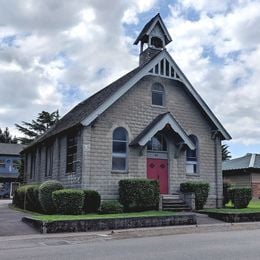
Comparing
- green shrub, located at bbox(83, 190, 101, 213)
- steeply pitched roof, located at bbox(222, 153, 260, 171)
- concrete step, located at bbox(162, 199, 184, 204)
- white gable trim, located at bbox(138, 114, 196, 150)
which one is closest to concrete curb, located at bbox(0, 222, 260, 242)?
green shrub, located at bbox(83, 190, 101, 213)

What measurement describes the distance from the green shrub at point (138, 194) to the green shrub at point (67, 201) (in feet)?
11.0

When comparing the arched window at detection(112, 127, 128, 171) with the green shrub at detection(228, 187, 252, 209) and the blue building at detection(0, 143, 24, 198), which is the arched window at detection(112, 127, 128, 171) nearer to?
the green shrub at detection(228, 187, 252, 209)

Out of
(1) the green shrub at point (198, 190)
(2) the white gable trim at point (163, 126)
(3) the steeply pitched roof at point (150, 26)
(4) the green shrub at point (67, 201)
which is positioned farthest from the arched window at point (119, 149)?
(3) the steeply pitched roof at point (150, 26)

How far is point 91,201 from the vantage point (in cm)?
2134

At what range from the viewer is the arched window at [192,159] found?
86.5 feet

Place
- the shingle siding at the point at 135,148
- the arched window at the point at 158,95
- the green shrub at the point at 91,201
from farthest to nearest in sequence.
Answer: the arched window at the point at 158,95 < the shingle siding at the point at 135,148 < the green shrub at the point at 91,201

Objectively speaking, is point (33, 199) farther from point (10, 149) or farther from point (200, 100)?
point (10, 149)

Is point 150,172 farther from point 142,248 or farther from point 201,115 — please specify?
point 142,248

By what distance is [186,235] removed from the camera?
47.4 feet

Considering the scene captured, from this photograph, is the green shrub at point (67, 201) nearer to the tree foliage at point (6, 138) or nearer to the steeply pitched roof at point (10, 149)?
the steeply pitched roof at point (10, 149)

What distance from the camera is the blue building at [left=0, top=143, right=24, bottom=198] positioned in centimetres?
6178

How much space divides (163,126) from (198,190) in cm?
451

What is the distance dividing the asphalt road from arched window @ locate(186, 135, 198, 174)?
1267 centimetres

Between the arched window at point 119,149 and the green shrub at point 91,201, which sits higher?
the arched window at point 119,149
